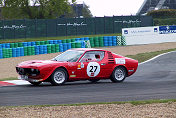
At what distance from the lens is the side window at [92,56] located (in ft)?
46.5

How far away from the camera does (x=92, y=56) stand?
47.3ft

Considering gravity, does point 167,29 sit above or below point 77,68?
above

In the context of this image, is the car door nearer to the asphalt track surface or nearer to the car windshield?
the car windshield

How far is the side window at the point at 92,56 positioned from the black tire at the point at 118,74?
0.79m

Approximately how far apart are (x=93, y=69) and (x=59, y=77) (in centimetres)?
141

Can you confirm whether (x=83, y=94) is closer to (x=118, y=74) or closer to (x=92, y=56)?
(x=92, y=56)

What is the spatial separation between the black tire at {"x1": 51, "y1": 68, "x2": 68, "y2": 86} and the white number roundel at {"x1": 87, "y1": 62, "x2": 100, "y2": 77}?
96 centimetres

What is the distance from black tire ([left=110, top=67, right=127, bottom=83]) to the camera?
14805 millimetres

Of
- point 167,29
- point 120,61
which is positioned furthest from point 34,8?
point 120,61

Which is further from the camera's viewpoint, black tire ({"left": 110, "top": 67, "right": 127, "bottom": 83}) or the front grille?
black tire ({"left": 110, "top": 67, "right": 127, "bottom": 83})

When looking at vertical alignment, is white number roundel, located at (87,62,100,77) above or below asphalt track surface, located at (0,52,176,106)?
above

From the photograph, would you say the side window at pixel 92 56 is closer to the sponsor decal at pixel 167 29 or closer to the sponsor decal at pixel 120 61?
the sponsor decal at pixel 120 61

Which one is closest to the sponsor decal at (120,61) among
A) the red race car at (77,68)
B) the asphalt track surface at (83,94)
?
the red race car at (77,68)

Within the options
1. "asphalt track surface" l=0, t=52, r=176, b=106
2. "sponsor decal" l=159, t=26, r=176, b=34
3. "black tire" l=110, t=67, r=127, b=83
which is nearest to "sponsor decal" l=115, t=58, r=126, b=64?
"black tire" l=110, t=67, r=127, b=83
